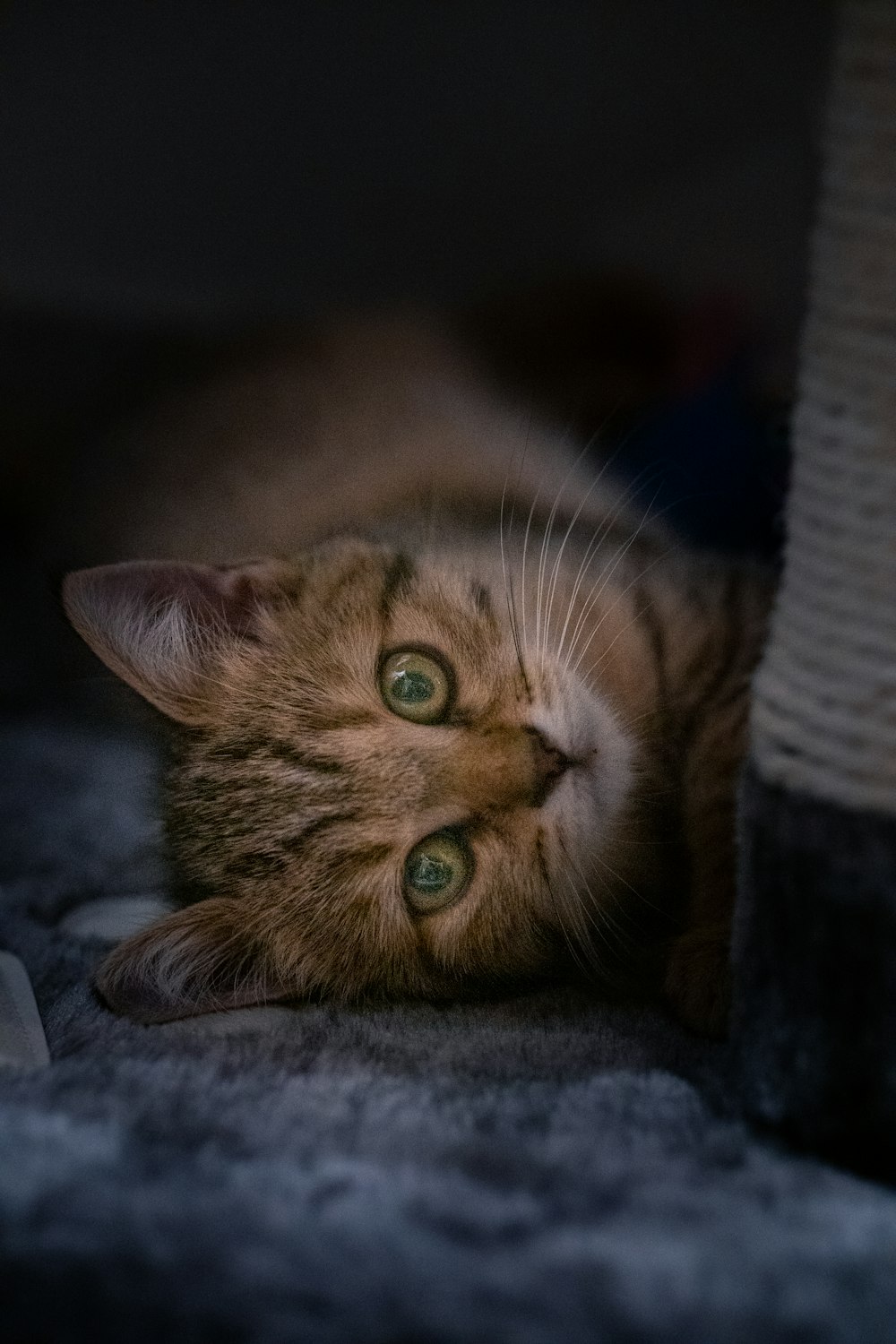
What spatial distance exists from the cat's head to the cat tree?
31 centimetres

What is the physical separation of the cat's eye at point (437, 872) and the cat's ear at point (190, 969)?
141mm

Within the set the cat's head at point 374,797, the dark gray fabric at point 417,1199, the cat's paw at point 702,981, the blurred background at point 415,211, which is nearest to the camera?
the dark gray fabric at point 417,1199

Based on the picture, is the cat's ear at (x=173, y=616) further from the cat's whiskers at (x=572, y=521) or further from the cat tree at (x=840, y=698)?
the cat tree at (x=840, y=698)

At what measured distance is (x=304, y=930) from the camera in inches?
41.5

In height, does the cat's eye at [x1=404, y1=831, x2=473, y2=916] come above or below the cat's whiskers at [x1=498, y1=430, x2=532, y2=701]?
below

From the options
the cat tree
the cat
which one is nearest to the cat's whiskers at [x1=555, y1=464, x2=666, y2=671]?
the cat

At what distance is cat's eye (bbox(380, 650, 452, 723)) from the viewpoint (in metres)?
1.05

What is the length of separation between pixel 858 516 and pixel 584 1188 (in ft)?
1.45

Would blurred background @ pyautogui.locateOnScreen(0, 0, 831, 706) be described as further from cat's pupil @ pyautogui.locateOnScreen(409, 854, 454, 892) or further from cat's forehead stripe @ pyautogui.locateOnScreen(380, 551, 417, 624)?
cat's pupil @ pyautogui.locateOnScreen(409, 854, 454, 892)

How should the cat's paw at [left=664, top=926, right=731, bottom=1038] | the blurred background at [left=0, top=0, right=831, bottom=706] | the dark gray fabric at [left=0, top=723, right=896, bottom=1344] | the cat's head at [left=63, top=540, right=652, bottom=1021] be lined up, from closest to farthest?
the dark gray fabric at [left=0, top=723, right=896, bottom=1344]
the cat's paw at [left=664, top=926, right=731, bottom=1038]
the cat's head at [left=63, top=540, right=652, bottom=1021]
the blurred background at [left=0, top=0, right=831, bottom=706]

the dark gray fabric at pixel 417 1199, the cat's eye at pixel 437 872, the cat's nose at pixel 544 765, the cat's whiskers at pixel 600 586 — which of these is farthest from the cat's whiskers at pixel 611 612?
the dark gray fabric at pixel 417 1199

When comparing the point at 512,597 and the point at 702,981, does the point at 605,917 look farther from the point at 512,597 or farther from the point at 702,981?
the point at 512,597

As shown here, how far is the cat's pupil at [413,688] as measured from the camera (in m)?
1.05

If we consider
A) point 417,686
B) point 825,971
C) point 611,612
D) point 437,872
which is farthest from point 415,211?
point 825,971
